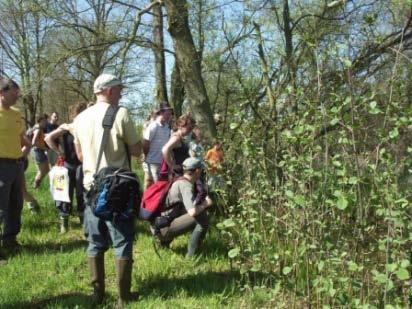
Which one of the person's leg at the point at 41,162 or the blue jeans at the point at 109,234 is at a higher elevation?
the person's leg at the point at 41,162

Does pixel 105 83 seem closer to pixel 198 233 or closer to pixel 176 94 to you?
pixel 198 233

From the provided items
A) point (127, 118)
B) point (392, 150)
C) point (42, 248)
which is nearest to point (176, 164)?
point (42, 248)

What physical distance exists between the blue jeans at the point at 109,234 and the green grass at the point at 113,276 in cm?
41

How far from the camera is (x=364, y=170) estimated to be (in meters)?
3.16

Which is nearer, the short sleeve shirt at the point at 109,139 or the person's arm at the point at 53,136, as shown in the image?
the short sleeve shirt at the point at 109,139

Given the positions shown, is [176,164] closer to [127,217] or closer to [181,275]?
[181,275]

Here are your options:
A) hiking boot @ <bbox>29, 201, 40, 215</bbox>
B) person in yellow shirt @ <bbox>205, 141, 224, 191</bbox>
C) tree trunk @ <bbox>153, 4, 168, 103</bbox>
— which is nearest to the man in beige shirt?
person in yellow shirt @ <bbox>205, 141, 224, 191</bbox>

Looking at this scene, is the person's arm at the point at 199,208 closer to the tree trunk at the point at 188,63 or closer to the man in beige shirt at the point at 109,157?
the man in beige shirt at the point at 109,157

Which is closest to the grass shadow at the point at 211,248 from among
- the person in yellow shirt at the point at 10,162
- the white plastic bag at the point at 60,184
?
the white plastic bag at the point at 60,184

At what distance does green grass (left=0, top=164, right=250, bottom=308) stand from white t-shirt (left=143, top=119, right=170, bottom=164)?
1.32 metres

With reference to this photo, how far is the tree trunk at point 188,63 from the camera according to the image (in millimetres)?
7348

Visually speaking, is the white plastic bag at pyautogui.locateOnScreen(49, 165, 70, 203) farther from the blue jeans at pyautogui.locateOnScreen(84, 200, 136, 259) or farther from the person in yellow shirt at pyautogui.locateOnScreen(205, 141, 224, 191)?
the blue jeans at pyautogui.locateOnScreen(84, 200, 136, 259)

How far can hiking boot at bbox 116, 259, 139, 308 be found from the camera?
416cm

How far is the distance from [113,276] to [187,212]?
3.53ft
